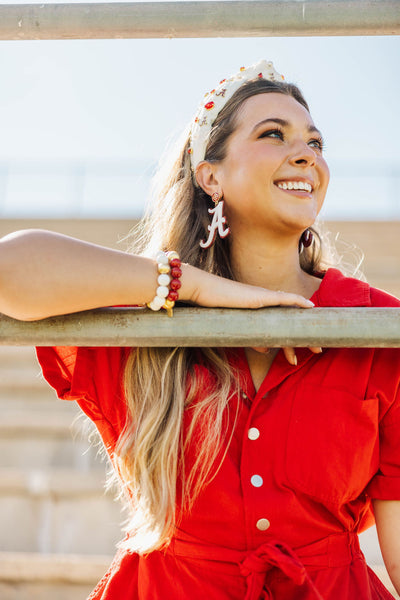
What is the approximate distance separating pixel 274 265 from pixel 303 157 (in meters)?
0.23

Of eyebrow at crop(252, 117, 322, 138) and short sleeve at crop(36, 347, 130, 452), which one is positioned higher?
A: eyebrow at crop(252, 117, 322, 138)

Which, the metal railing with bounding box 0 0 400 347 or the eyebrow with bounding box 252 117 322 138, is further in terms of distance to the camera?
the eyebrow with bounding box 252 117 322 138

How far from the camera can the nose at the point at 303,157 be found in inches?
50.4

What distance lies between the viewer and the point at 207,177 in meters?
1.45

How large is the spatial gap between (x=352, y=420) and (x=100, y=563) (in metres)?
1.50

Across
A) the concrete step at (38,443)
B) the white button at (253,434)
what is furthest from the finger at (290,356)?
the concrete step at (38,443)

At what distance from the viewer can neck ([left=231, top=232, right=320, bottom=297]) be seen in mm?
1344

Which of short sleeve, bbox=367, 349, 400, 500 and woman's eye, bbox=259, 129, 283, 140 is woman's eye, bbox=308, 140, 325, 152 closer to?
woman's eye, bbox=259, 129, 283, 140

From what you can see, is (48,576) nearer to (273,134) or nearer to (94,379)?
(94,379)

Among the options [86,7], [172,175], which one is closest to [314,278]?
[172,175]

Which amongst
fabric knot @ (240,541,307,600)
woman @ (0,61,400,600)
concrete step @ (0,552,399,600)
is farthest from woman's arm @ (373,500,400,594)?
concrete step @ (0,552,399,600)

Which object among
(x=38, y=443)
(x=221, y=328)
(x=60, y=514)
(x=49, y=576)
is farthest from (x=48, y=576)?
(x=221, y=328)

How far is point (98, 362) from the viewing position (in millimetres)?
1194

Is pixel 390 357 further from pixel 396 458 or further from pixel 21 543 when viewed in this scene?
pixel 21 543
